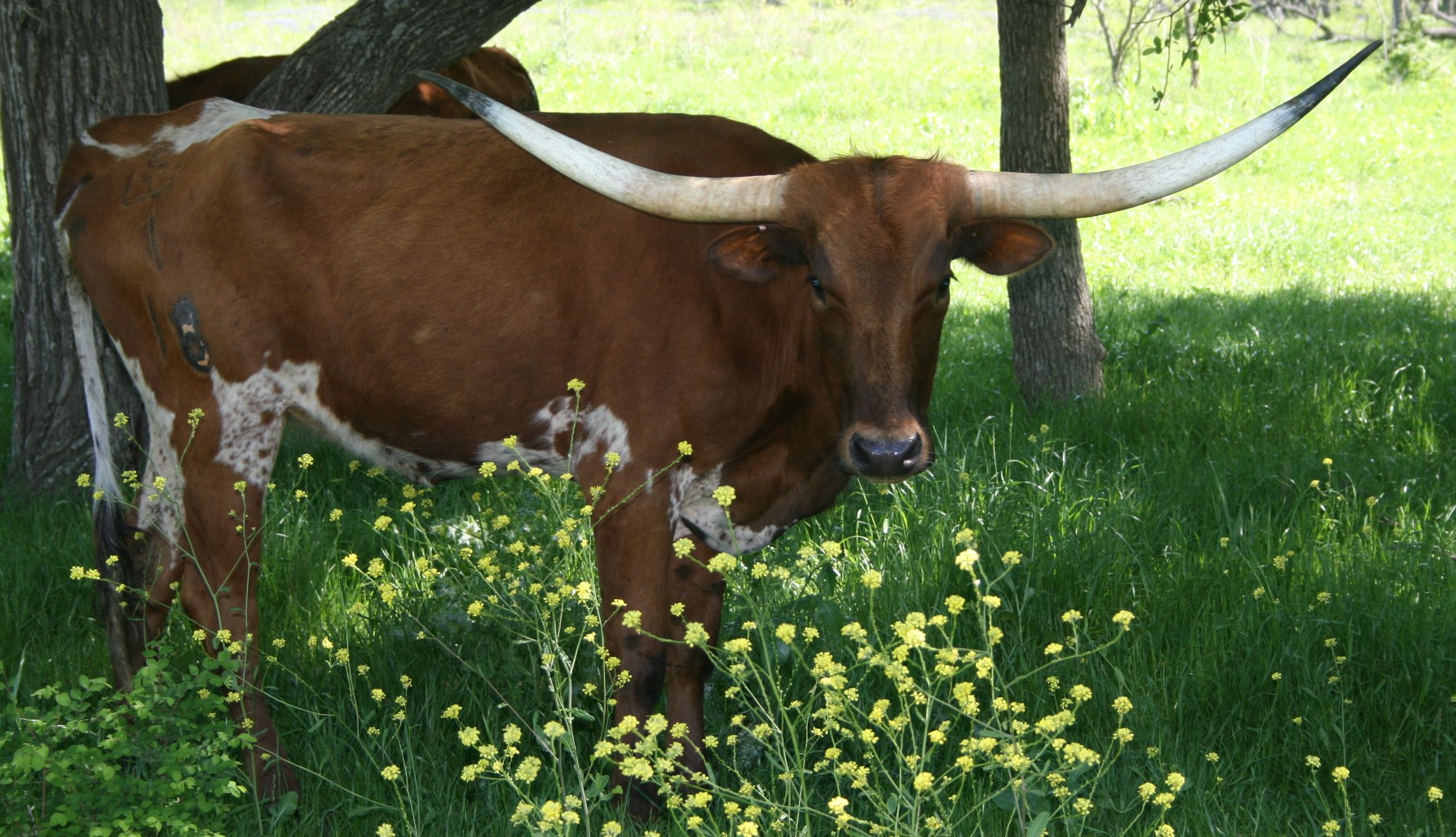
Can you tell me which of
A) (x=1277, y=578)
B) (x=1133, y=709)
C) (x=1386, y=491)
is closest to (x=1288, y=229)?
(x=1386, y=491)

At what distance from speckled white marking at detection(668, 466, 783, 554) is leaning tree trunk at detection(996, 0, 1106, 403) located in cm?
255

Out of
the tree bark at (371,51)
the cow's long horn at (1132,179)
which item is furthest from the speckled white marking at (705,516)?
the tree bark at (371,51)

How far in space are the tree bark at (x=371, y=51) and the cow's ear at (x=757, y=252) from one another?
6.34 feet

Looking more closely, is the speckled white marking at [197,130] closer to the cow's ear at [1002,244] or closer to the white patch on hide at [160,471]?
the white patch on hide at [160,471]

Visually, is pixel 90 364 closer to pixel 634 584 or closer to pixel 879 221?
pixel 634 584

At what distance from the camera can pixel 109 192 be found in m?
4.05

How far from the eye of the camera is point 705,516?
404 cm

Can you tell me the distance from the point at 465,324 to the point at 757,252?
0.90m

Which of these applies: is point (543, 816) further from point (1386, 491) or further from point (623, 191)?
point (1386, 491)

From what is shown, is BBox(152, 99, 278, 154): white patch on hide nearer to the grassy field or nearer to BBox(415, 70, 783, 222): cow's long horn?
BBox(415, 70, 783, 222): cow's long horn

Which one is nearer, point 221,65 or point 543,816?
point 543,816

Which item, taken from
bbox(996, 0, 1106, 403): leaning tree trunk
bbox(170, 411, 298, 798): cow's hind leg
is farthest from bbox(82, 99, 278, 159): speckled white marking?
bbox(996, 0, 1106, 403): leaning tree trunk

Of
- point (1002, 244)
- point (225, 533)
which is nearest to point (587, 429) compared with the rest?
point (225, 533)

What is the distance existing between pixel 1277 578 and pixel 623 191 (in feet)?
8.19
